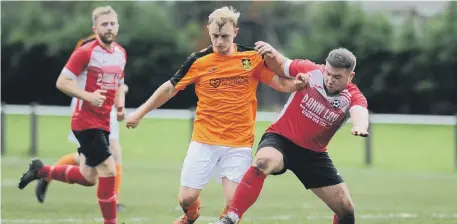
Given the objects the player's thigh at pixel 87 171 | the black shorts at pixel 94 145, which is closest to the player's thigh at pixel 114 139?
the player's thigh at pixel 87 171

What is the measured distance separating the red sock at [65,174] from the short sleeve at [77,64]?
1355 millimetres

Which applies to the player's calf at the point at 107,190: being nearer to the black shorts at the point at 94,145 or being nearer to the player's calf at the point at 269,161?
the black shorts at the point at 94,145

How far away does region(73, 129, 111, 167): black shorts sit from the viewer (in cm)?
989

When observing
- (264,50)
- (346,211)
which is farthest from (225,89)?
(346,211)

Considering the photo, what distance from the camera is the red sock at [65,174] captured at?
10921 millimetres

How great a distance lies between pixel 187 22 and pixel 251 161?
3724 cm

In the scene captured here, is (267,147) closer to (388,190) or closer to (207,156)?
(207,156)

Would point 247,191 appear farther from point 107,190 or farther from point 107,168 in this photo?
point 107,168

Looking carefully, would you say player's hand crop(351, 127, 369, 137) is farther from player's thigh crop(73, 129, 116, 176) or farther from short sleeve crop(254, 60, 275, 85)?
player's thigh crop(73, 129, 116, 176)

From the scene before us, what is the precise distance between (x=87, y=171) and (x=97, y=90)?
100 centimetres

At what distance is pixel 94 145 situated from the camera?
9.95 metres

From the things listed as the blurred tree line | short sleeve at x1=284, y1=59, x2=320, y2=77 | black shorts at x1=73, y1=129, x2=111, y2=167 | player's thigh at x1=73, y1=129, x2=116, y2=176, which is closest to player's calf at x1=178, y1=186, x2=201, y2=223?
player's thigh at x1=73, y1=129, x2=116, y2=176

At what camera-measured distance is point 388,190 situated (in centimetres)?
1644

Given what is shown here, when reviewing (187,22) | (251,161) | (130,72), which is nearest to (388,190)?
(251,161)
